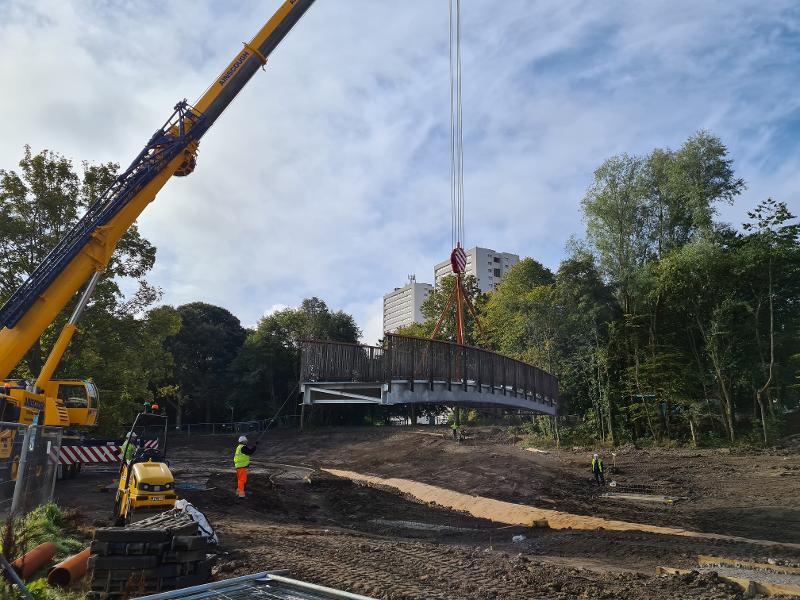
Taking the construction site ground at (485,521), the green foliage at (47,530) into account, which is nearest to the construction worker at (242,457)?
the construction site ground at (485,521)

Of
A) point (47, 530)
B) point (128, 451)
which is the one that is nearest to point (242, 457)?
point (128, 451)

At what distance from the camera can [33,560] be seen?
6441 mm

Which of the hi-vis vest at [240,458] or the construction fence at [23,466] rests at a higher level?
the construction fence at [23,466]

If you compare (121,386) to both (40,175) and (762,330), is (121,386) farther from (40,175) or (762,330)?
(762,330)

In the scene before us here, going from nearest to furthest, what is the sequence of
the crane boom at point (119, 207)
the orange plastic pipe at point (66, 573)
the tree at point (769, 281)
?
the orange plastic pipe at point (66, 573)
the crane boom at point (119, 207)
the tree at point (769, 281)

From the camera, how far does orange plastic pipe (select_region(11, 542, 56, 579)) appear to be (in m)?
5.93

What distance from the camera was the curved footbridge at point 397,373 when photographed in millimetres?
16406

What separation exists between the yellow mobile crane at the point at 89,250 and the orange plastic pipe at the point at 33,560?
754 cm

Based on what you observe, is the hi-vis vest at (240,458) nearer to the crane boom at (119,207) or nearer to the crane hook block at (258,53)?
the crane boom at (119,207)

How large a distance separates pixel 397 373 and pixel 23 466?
34.2 feet

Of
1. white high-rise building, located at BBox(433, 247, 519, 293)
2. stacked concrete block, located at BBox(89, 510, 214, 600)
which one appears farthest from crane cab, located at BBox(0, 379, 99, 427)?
white high-rise building, located at BBox(433, 247, 519, 293)

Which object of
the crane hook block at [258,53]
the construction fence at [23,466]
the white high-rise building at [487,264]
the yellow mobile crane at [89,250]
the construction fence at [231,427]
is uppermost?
the white high-rise building at [487,264]

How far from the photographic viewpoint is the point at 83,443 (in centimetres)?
1947

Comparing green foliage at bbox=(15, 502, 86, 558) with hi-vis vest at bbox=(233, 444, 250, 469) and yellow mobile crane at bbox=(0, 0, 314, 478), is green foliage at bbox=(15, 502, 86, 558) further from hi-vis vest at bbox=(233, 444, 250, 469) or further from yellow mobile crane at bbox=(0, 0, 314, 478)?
hi-vis vest at bbox=(233, 444, 250, 469)
